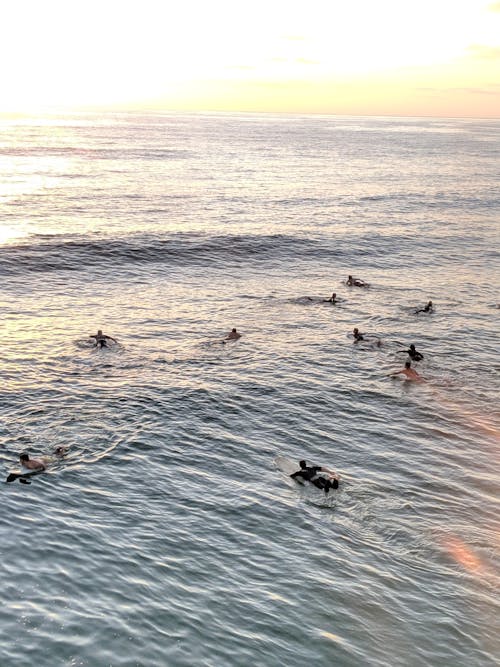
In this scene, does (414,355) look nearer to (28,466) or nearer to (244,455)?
(244,455)

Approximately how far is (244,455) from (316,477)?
325 cm

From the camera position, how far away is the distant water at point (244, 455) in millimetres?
16172

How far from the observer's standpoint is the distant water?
53.1ft

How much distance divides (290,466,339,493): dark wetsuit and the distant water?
0.53m

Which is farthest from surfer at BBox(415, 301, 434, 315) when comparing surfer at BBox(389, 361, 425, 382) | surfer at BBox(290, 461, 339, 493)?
surfer at BBox(290, 461, 339, 493)

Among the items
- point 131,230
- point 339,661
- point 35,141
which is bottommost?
point 339,661

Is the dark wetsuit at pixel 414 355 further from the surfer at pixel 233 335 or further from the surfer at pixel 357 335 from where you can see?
the surfer at pixel 233 335

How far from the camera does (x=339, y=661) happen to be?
15148 millimetres

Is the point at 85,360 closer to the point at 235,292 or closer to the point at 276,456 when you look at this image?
the point at 276,456

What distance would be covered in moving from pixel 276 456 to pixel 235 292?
24679mm

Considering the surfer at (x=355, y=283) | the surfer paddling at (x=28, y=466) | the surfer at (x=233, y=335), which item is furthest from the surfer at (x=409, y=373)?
the surfer at (x=355, y=283)

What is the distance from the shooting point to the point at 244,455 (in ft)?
80.5

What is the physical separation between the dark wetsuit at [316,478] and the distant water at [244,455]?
0.53m

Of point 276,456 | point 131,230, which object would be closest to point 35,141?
point 131,230
